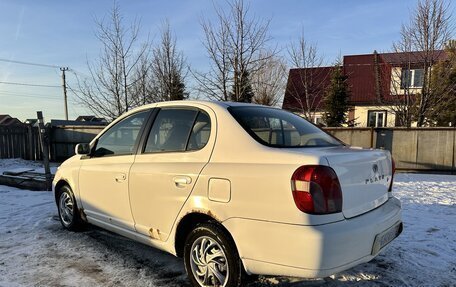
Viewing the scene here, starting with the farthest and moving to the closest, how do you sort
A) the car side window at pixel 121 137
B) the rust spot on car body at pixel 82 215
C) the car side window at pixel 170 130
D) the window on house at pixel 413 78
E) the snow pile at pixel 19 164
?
the window on house at pixel 413 78
the snow pile at pixel 19 164
the rust spot on car body at pixel 82 215
the car side window at pixel 121 137
the car side window at pixel 170 130

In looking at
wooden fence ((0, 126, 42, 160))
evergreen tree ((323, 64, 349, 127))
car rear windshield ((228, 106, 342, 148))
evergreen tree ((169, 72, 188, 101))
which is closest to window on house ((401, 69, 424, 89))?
evergreen tree ((323, 64, 349, 127))

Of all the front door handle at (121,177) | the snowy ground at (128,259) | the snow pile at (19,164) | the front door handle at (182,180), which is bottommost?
the snow pile at (19,164)

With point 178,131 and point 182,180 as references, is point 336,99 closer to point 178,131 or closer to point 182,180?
point 178,131

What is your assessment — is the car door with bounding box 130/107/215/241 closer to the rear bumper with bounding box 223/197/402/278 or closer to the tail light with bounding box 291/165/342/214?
the rear bumper with bounding box 223/197/402/278

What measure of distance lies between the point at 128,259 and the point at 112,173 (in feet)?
3.20

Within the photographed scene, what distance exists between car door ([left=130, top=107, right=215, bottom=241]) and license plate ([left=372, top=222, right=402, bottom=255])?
1.50 m

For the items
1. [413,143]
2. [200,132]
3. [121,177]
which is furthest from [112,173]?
[413,143]

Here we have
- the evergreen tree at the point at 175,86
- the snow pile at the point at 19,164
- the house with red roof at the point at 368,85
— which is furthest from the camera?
the evergreen tree at the point at 175,86

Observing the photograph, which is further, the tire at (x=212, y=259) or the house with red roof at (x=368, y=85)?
the house with red roof at (x=368, y=85)

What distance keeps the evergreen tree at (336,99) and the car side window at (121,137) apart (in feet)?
64.8

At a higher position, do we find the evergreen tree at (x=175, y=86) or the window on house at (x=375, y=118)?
the evergreen tree at (x=175, y=86)

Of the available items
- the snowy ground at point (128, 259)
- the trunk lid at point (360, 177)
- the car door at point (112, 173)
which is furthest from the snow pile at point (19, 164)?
the trunk lid at point (360, 177)

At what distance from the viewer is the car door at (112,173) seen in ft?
13.1

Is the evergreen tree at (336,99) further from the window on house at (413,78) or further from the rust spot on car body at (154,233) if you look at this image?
the rust spot on car body at (154,233)
